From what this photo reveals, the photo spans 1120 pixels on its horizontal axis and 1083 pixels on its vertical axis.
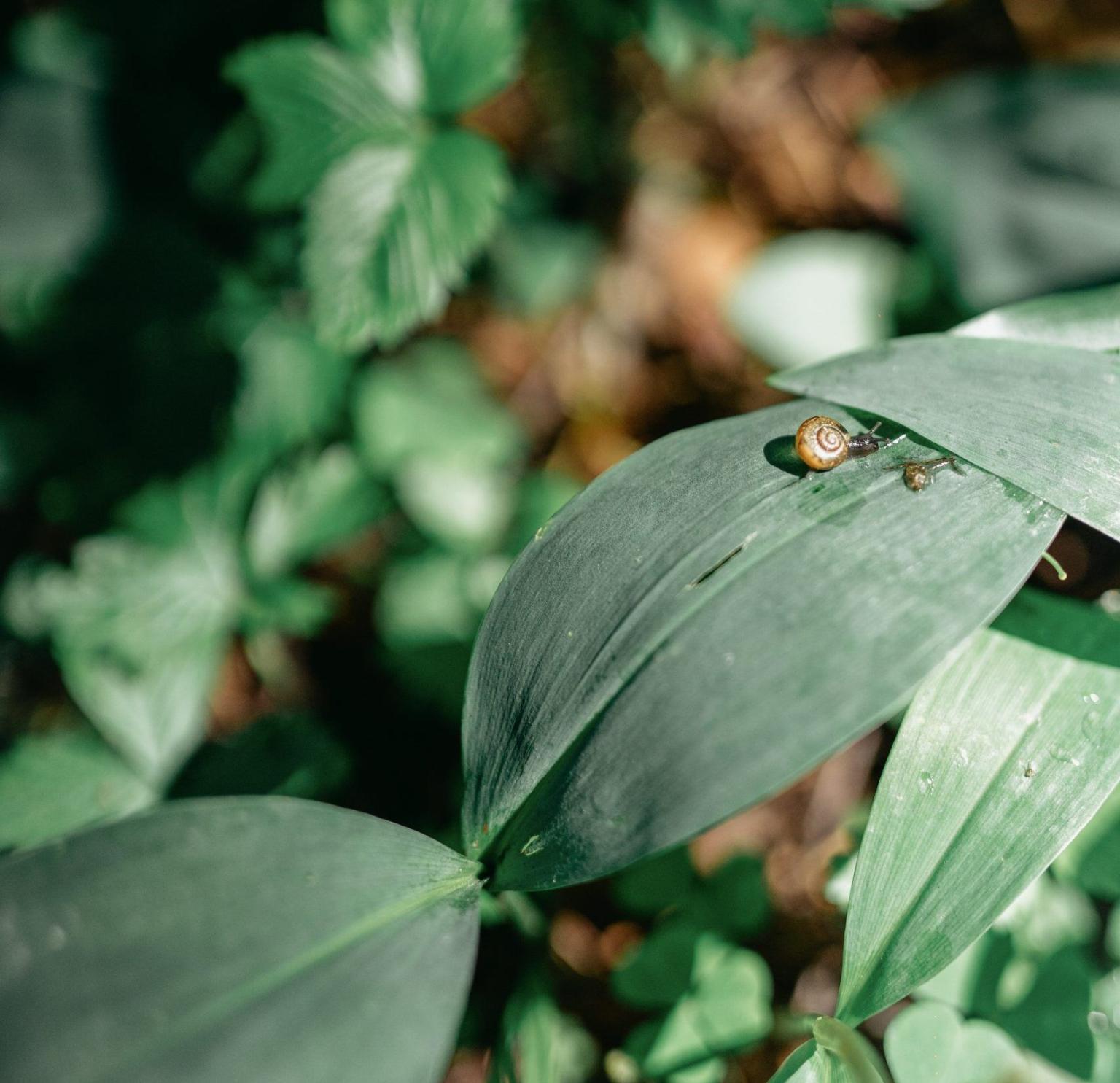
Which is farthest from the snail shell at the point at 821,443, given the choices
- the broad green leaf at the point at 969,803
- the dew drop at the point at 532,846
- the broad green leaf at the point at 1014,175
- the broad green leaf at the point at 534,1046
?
the broad green leaf at the point at 1014,175

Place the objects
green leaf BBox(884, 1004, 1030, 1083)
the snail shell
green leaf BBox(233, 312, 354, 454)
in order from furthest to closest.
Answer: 1. green leaf BBox(233, 312, 354, 454)
2. green leaf BBox(884, 1004, 1030, 1083)
3. the snail shell

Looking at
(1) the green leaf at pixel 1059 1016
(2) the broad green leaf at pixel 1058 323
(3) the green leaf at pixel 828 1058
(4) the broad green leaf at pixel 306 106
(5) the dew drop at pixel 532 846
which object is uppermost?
(4) the broad green leaf at pixel 306 106

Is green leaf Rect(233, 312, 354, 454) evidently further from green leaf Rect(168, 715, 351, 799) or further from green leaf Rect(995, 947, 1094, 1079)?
green leaf Rect(995, 947, 1094, 1079)

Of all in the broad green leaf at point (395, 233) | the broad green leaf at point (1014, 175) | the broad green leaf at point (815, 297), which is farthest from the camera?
the broad green leaf at point (815, 297)

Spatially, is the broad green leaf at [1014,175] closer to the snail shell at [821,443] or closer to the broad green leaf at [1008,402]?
the broad green leaf at [1008,402]

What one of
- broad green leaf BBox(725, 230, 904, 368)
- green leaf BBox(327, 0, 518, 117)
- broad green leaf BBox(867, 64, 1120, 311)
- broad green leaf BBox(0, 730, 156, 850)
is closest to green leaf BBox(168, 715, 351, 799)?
broad green leaf BBox(0, 730, 156, 850)

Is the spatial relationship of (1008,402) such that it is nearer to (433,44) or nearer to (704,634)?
(704,634)
